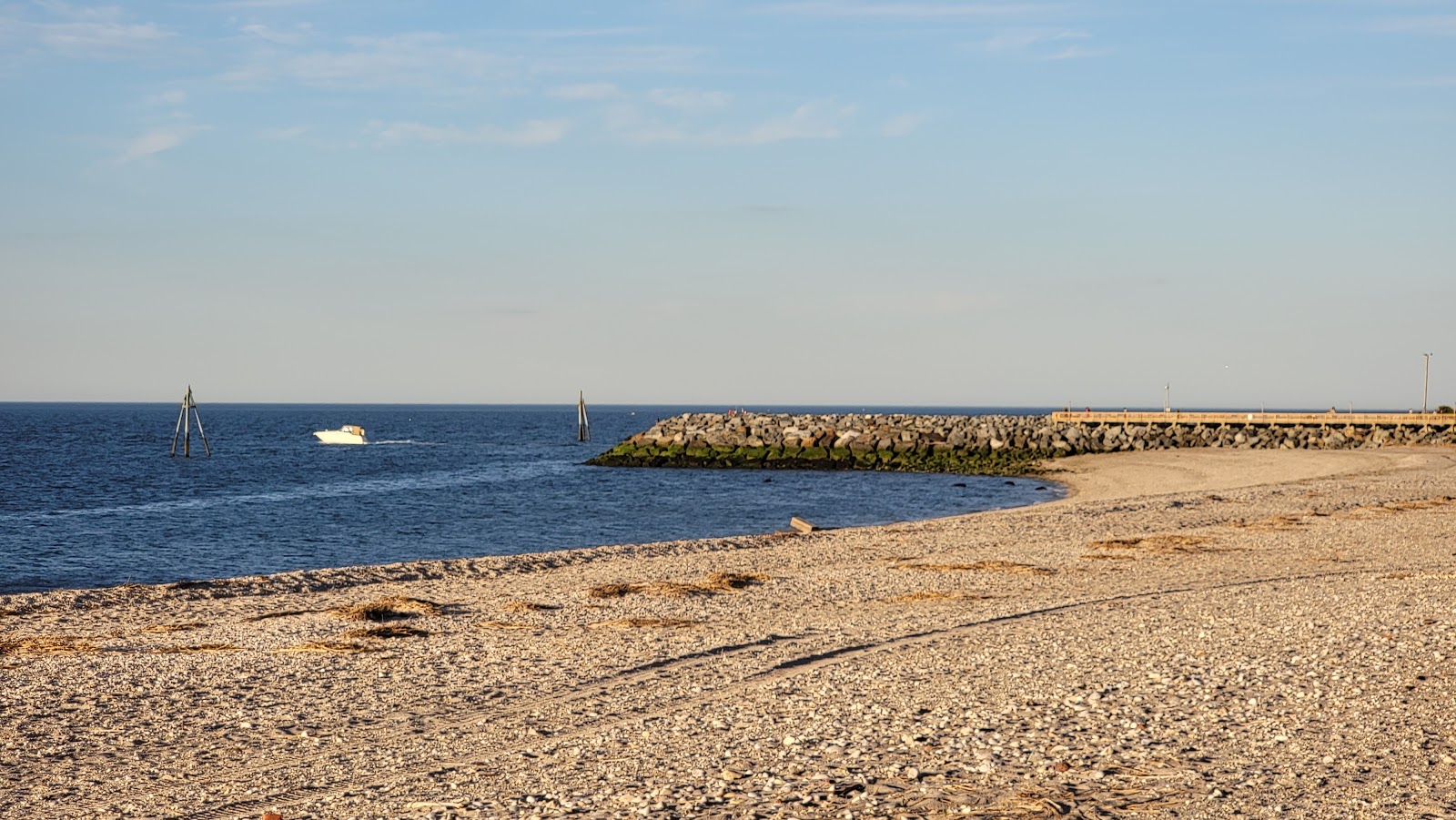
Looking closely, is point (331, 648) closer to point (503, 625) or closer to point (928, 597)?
point (503, 625)

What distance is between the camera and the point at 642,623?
1630 cm

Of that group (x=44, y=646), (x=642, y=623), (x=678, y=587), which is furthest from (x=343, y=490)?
(x=642, y=623)

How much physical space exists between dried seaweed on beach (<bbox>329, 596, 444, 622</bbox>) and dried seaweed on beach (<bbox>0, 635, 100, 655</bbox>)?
3.42 metres

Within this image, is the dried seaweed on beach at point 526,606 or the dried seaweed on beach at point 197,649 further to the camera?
the dried seaweed on beach at point 526,606

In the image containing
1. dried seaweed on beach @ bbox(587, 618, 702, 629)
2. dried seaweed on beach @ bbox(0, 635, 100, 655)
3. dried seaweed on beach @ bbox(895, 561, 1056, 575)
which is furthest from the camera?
dried seaweed on beach @ bbox(895, 561, 1056, 575)

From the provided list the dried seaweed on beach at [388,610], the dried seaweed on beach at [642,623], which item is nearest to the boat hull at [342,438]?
the dried seaweed on beach at [388,610]

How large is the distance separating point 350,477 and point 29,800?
63743 millimetres

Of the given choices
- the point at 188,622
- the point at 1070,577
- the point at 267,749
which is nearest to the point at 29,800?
the point at 267,749

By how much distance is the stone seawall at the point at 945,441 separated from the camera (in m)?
73.2

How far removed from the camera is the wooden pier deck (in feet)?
244

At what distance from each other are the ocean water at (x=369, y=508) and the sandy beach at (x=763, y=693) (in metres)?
12.2

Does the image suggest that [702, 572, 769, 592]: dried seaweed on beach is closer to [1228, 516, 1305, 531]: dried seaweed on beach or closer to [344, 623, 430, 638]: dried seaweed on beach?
[344, 623, 430, 638]: dried seaweed on beach

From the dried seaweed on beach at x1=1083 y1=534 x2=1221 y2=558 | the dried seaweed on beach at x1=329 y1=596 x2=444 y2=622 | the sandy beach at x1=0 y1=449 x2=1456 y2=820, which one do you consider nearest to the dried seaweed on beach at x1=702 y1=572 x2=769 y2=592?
the sandy beach at x1=0 y1=449 x2=1456 y2=820

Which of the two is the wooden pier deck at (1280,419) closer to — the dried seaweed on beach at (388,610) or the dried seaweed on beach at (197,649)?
the dried seaweed on beach at (388,610)
